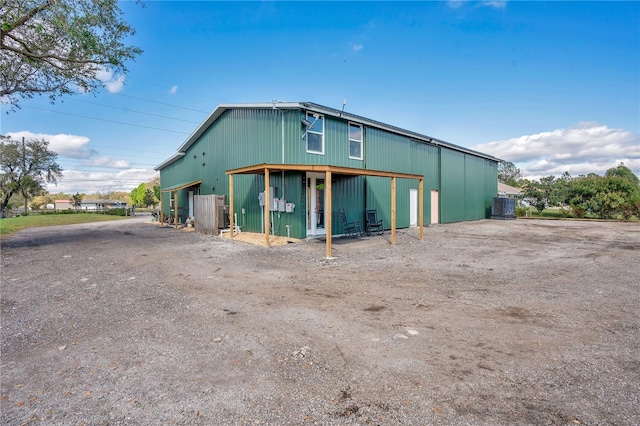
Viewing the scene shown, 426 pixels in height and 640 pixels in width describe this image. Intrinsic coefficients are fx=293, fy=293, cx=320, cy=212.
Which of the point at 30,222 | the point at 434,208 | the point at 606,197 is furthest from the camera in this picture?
the point at 30,222

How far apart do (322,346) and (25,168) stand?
51.8m

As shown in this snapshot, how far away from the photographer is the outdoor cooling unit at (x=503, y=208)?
2239 cm

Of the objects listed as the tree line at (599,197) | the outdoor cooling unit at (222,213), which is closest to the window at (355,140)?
the outdoor cooling unit at (222,213)

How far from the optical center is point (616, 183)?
72.0 feet

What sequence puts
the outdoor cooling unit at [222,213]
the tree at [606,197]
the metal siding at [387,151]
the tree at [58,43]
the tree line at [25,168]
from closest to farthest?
1. the tree at [58,43]
2. the outdoor cooling unit at [222,213]
3. the metal siding at [387,151]
4. the tree at [606,197]
5. the tree line at [25,168]

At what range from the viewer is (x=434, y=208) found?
60.6ft

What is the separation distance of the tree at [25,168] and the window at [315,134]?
43.0 metres

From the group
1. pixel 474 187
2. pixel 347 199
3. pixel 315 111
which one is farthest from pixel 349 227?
pixel 474 187

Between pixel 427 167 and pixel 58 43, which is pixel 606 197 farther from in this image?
pixel 58 43

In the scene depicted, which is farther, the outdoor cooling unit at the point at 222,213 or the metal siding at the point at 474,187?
the metal siding at the point at 474,187

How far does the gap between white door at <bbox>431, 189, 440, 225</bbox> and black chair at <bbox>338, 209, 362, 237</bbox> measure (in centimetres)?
732

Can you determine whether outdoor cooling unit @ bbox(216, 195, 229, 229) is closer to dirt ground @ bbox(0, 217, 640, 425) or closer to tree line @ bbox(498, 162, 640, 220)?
dirt ground @ bbox(0, 217, 640, 425)

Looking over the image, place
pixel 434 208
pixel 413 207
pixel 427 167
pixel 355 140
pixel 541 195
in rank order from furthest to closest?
pixel 541 195, pixel 434 208, pixel 427 167, pixel 413 207, pixel 355 140

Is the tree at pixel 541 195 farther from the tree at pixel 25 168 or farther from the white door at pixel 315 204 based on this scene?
the tree at pixel 25 168
